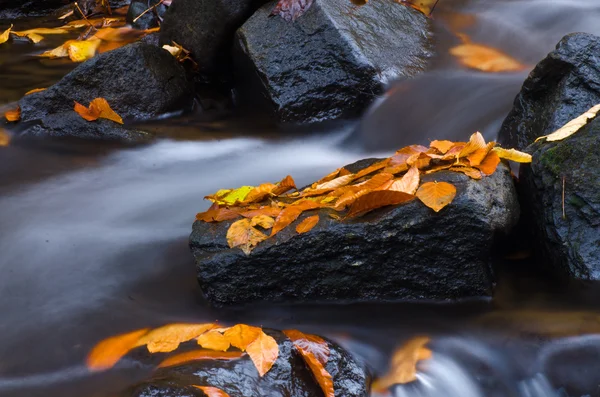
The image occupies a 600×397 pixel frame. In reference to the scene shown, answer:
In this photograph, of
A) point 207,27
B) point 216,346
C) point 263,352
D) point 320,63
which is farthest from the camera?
point 207,27

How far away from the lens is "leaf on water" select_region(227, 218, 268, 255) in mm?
2812

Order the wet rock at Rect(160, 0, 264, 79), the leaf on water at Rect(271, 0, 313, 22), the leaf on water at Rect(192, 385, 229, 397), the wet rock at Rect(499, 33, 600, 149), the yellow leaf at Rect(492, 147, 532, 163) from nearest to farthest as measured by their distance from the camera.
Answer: the leaf on water at Rect(192, 385, 229, 397) → the yellow leaf at Rect(492, 147, 532, 163) → the wet rock at Rect(499, 33, 600, 149) → the leaf on water at Rect(271, 0, 313, 22) → the wet rock at Rect(160, 0, 264, 79)

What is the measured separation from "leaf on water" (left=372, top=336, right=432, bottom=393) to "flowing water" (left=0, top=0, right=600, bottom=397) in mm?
36

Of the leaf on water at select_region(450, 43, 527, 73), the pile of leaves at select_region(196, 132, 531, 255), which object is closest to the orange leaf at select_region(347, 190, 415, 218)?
the pile of leaves at select_region(196, 132, 531, 255)

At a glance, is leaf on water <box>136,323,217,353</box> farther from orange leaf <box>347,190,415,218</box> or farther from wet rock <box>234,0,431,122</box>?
wet rock <box>234,0,431,122</box>

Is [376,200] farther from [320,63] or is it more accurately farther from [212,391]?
[320,63]

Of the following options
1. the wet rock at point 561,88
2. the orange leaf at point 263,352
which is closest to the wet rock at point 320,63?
the wet rock at point 561,88

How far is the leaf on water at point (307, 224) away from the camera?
109 inches

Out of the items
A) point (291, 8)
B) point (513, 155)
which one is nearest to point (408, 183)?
point (513, 155)

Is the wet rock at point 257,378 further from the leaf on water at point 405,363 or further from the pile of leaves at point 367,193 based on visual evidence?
the pile of leaves at point 367,193

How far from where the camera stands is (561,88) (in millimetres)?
3625

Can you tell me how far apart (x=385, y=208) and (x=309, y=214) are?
0.36m

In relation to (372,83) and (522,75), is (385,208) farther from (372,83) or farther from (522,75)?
(522,75)

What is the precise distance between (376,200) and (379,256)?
0.25 m
